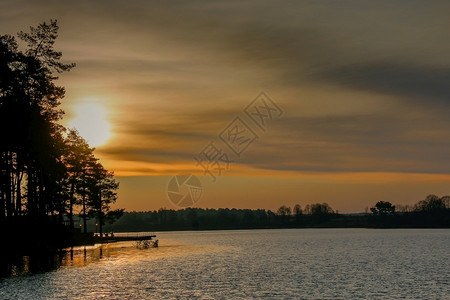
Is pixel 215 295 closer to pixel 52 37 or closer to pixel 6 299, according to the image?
pixel 6 299

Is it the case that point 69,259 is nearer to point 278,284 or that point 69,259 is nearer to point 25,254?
point 25,254

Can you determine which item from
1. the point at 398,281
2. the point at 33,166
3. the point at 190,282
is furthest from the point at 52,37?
the point at 398,281

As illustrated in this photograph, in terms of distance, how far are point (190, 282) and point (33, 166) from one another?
30.5 meters

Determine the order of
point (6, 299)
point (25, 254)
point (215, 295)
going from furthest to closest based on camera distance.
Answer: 1. point (25, 254)
2. point (215, 295)
3. point (6, 299)

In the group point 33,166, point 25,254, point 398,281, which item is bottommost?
point 398,281

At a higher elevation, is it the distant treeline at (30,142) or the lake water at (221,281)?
the distant treeline at (30,142)

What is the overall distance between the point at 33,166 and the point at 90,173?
1469 inches

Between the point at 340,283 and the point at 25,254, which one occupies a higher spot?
the point at 25,254

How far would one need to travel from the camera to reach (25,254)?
235 ft

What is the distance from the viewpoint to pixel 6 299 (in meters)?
42.8

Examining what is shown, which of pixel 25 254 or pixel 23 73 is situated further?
pixel 25 254

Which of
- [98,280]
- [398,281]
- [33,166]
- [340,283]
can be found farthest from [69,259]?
[398,281]

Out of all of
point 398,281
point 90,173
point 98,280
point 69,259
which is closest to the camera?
point 98,280

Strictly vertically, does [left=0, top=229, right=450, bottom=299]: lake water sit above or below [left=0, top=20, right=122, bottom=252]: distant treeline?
below
